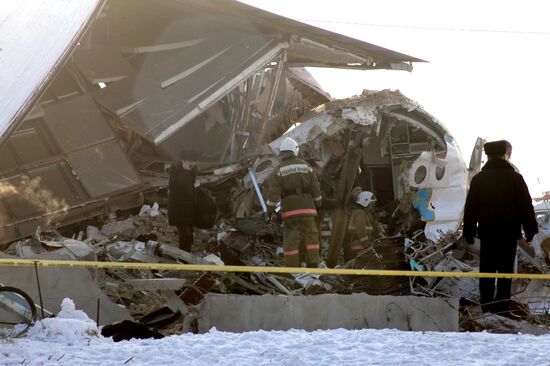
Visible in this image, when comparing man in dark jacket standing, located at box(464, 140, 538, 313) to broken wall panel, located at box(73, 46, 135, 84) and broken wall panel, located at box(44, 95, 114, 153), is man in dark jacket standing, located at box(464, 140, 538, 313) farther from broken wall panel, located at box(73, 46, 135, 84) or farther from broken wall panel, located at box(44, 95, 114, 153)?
broken wall panel, located at box(73, 46, 135, 84)

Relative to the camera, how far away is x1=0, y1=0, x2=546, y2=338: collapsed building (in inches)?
515

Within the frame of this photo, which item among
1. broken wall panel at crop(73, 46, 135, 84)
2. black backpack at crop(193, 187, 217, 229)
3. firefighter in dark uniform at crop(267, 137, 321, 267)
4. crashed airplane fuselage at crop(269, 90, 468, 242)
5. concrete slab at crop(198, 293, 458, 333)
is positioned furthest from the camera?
broken wall panel at crop(73, 46, 135, 84)

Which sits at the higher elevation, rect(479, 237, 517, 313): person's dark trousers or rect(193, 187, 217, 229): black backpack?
rect(193, 187, 217, 229): black backpack

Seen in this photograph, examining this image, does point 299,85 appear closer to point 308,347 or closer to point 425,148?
point 425,148

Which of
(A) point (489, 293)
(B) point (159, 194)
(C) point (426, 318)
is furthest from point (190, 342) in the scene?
(B) point (159, 194)

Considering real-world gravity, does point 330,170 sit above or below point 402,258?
above

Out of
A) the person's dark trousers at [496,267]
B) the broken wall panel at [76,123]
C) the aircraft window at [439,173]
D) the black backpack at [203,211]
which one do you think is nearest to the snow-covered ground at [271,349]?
the person's dark trousers at [496,267]

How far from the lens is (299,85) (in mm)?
18531

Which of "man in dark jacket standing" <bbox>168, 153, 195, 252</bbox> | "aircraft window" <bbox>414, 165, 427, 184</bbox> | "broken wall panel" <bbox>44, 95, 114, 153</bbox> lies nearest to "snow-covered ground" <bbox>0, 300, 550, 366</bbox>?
"man in dark jacket standing" <bbox>168, 153, 195, 252</bbox>

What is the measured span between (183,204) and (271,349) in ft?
23.7

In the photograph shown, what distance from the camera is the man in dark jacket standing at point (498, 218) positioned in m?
8.52

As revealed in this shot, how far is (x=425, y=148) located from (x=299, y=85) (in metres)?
2.88

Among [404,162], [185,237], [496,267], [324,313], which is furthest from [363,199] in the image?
[324,313]

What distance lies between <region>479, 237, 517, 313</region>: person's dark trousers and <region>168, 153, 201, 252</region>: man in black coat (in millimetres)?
4912
